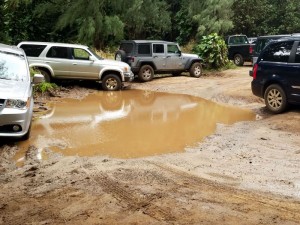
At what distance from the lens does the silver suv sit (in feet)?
47.8

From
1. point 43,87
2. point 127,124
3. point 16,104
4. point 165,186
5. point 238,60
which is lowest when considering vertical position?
point 127,124

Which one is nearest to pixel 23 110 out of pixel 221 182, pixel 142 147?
pixel 142 147

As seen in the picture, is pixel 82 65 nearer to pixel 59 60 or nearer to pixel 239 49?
pixel 59 60

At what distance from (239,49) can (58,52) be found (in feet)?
39.8

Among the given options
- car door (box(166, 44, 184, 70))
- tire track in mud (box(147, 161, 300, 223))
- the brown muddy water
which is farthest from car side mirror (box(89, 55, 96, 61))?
tire track in mud (box(147, 161, 300, 223))

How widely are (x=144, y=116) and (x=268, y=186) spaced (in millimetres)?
6064

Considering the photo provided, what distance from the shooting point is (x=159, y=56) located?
17953 millimetres

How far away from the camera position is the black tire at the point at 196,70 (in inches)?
752

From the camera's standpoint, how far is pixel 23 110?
7020 mm

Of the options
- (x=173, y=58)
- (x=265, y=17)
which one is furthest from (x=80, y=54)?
(x=265, y=17)

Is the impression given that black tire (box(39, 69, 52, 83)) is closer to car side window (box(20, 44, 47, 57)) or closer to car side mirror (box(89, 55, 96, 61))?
car side window (box(20, 44, 47, 57))

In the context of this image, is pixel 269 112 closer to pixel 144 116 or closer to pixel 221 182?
pixel 144 116

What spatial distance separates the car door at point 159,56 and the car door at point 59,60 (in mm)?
4390

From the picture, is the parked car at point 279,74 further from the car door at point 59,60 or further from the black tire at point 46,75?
the black tire at point 46,75
